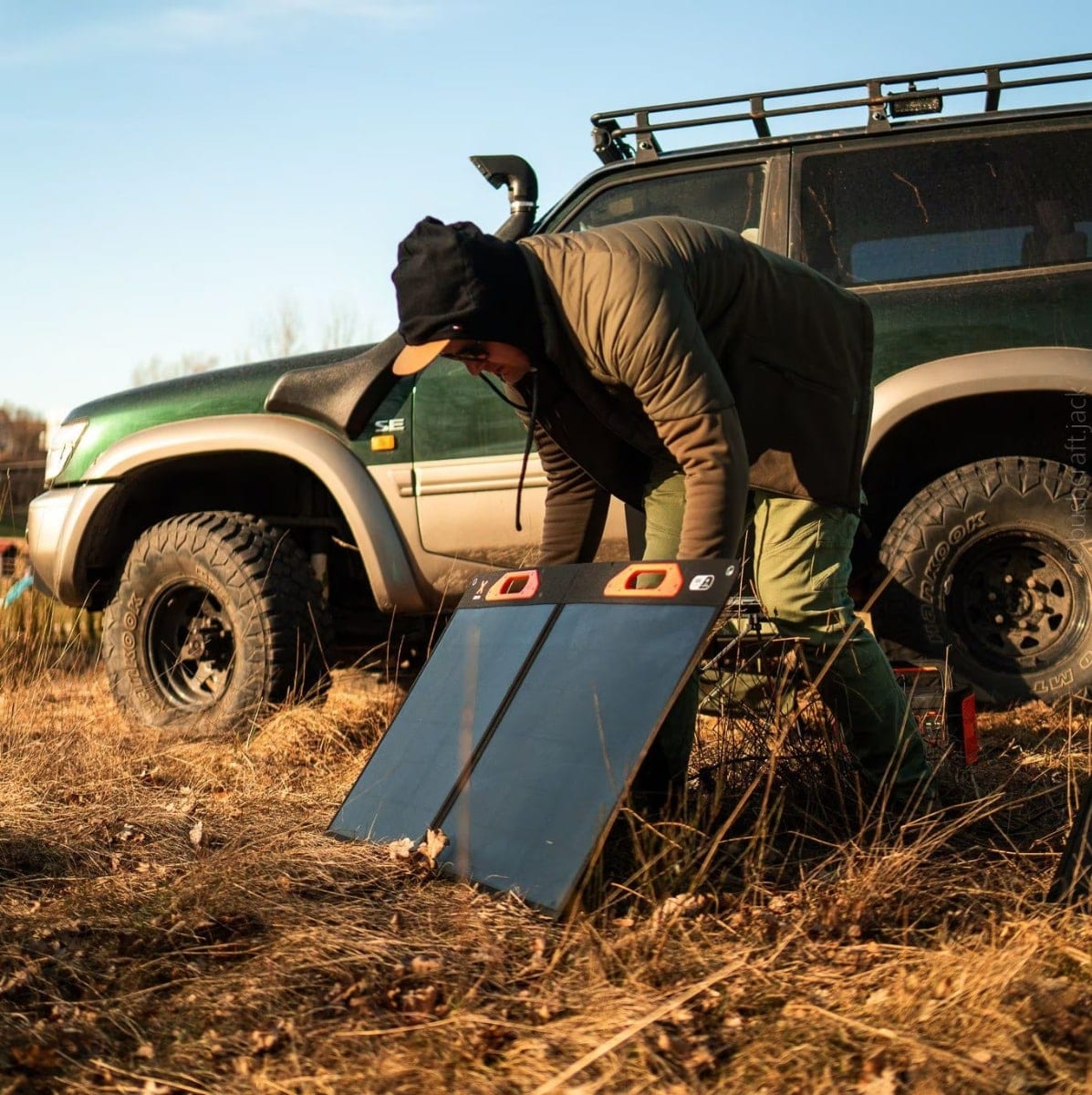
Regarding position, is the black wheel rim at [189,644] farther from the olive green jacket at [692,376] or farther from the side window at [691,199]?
the olive green jacket at [692,376]

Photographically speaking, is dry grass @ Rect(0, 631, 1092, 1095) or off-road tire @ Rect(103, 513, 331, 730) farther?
off-road tire @ Rect(103, 513, 331, 730)

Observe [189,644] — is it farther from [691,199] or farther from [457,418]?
[691,199]

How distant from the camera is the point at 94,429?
5695 mm

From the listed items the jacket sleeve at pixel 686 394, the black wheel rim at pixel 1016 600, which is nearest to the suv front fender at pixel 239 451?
the black wheel rim at pixel 1016 600

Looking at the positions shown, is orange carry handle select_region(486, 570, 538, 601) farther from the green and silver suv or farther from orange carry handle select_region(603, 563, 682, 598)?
the green and silver suv

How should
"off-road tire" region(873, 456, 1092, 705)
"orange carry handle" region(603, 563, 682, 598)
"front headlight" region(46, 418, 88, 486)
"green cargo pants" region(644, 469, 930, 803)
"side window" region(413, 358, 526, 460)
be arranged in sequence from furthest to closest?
"front headlight" region(46, 418, 88, 486)
"side window" region(413, 358, 526, 460)
"off-road tire" region(873, 456, 1092, 705)
"green cargo pants" region(644, 469, 930, 803)
"orange carry handle" region(603, 563, 682, 598)

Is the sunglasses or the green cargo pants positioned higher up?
the sunglasses

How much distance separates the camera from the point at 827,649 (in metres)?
3.35

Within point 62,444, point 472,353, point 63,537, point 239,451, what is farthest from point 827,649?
point 62,444

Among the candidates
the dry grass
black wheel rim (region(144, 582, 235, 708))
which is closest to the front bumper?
black wheel rim (region(144, 582, 235, 708))

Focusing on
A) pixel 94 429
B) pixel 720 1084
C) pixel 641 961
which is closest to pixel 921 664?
pixel 641 961

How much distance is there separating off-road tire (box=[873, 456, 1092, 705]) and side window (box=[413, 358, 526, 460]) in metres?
1.42

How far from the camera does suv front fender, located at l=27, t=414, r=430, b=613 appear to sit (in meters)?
5.16

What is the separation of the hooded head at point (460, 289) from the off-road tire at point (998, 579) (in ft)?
6.87
